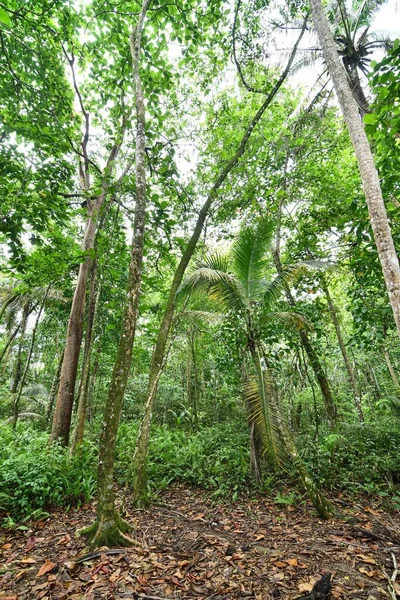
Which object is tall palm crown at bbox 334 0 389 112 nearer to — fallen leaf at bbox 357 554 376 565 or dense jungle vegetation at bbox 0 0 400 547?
dense jungle vegetation at bbox 0 0 400 547

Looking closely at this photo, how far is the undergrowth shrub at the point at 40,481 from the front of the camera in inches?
170

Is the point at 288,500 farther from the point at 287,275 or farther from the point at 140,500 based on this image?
the point at 287,275

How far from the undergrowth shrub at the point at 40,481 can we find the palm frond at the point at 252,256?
4.48 metres

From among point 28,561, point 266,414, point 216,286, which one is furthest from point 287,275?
point 28,561

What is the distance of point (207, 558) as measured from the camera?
124 inches

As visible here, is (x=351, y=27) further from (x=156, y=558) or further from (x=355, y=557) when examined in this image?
(x=156, y=558)

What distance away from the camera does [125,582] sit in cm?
263

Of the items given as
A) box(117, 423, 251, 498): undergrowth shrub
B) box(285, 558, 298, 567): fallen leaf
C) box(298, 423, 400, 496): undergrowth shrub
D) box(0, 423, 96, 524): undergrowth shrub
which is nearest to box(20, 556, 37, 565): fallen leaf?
box(0, 423, 96, 524): undergrowth shrub

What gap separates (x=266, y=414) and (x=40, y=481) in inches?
147

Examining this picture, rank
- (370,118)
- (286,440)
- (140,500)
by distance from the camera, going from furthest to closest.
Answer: (286,440) → (140,500) → (370,118)

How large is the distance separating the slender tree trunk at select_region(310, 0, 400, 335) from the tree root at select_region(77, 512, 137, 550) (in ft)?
13.6

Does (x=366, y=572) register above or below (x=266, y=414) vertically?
below

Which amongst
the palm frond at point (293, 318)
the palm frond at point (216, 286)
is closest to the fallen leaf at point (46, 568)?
the palm frond at point (216, 286)

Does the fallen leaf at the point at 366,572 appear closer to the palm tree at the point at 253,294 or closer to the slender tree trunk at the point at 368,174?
the palm tree at the point at 253,294
